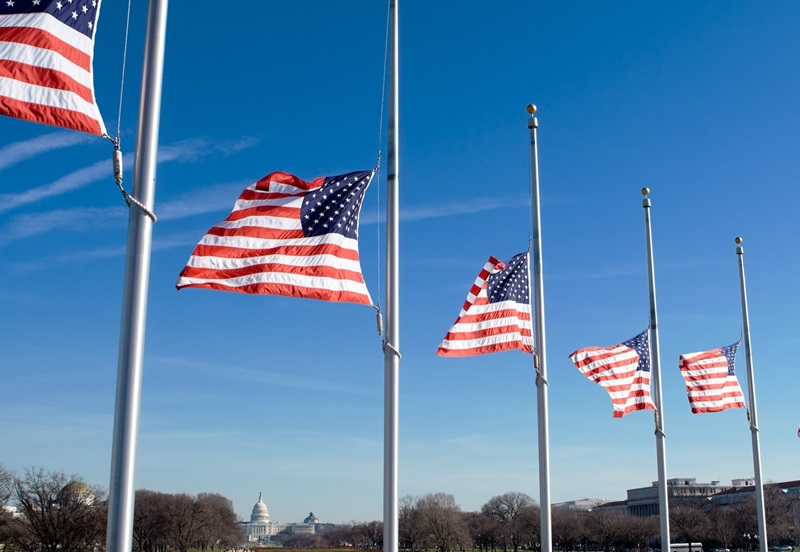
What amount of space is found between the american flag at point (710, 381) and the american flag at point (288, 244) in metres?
21.5

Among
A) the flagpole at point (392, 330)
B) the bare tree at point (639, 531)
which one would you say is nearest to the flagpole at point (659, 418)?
the flagpole at point (392, 330)

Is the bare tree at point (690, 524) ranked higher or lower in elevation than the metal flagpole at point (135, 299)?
lower

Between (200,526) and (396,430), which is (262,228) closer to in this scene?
(396,430)

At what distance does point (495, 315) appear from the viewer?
25656mm

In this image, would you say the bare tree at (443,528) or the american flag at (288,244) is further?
the bare tree at (443,528)

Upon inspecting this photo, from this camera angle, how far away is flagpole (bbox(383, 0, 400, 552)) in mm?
18812

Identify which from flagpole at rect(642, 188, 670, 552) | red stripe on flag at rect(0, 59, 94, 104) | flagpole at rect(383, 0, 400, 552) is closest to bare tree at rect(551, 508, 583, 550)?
flagpole at rect(642, 188, 670, 552)

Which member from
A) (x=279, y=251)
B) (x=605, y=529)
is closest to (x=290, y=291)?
(x=279, y=251)

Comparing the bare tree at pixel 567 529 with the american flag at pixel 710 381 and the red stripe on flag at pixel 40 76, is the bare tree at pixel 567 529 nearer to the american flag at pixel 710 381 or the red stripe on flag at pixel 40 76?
the american flag at pixel 710 381

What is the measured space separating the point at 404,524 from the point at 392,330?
575 ft

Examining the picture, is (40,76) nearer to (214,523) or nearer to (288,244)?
(288,244)

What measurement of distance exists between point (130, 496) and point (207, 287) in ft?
16.7

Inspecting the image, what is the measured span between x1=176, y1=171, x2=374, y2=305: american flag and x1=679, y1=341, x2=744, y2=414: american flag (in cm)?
2151

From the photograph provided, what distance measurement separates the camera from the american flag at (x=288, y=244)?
17.5 metres
